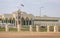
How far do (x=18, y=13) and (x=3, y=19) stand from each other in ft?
62.3

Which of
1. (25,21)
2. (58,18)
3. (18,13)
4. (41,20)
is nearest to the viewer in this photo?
(18,13)

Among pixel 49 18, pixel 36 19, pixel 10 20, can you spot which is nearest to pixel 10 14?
pixel 10 20

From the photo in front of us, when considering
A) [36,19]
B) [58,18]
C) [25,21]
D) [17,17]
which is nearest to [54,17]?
[58,18]

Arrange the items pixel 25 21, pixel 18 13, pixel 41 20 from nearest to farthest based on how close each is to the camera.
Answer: pixel 18 13 < pixel 25 21 < pixel 41 20

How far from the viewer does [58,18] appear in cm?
10144

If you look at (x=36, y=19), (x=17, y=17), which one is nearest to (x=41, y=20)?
(x=36, y=19)

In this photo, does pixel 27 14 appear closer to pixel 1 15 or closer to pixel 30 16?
pixel 30 16

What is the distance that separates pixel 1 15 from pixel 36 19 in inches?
523

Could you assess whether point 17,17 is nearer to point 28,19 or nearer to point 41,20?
point 28,19

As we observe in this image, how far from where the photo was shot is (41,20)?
95.2 meters

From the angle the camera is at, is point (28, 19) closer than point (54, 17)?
Yes

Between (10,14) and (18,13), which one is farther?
(10,14)

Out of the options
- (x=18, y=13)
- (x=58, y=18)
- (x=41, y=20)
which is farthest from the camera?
(x=58, y=18)

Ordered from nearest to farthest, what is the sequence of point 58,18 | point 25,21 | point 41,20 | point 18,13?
point 18,13
point 25,21
point 41,20
point 58,18
